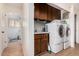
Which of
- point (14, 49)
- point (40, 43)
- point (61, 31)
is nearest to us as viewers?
point (14, 49)

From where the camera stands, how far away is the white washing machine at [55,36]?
4.50 ft

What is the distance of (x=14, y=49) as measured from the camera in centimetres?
125

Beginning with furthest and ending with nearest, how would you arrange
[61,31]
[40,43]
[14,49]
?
[61,31] < [40,43] < [14,49]

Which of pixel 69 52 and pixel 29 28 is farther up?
pixel 29 28

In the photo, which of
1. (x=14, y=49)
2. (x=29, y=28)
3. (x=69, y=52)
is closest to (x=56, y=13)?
(x=29, y=28)

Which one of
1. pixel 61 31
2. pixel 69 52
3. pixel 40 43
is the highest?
pixel 61 31

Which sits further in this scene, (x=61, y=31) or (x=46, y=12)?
(x=61, y=31)

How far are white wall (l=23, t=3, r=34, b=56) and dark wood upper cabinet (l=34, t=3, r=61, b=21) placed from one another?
71 mm

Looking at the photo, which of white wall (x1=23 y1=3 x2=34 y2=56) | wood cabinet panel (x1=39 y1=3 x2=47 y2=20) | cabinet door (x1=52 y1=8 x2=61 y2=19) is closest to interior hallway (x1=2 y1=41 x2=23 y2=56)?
white wall (x1=23 y1=3 x2=34 y2=56)

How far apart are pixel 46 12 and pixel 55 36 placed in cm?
37

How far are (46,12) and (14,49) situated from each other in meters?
0.64

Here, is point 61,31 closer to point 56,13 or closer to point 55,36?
point 55,36

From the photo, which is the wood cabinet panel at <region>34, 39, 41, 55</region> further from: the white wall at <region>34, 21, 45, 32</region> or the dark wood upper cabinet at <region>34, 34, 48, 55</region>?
the white wall at <region>34, 21, 45, 32</region>

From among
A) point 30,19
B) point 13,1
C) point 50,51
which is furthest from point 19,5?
point 50,51
